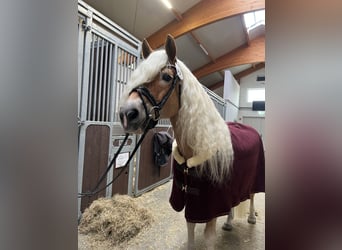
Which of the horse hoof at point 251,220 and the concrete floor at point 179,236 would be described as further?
the horse hoof at point 251,220

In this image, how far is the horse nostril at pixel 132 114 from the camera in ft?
1.98

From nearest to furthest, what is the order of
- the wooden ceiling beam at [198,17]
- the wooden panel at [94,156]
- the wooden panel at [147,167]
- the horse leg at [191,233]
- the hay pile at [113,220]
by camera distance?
1. the horse leg at [191,233]
2. the hay pile at [113,220]
3. the wooden panel at [94,156]
4. the wooden ceiling beam at [198,17]
5. the wooden panel at [147,167]

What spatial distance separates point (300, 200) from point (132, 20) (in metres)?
1.62

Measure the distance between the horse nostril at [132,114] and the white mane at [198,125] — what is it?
0.37 feet

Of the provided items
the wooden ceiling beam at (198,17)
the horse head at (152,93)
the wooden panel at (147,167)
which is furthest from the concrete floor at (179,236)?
the wooden ceiling beam at (198,17)

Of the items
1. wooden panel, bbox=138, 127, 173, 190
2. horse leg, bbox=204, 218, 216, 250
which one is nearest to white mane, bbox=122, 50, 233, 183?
horse leg, bbox=204, 218, 216, 250

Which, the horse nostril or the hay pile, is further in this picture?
the hay pile

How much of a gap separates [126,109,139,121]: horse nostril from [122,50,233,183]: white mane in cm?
11

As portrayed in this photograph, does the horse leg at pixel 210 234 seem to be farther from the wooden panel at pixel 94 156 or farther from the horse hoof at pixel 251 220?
the wooden panel at pixel 94 156

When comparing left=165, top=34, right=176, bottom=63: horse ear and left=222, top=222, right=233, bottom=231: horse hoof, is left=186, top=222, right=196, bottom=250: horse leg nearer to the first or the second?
left=222, top=222, right=233, bottom=231: horse hoof

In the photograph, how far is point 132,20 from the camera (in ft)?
5.02

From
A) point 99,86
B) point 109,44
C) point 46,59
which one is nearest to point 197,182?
point 46,59

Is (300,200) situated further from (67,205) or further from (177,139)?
(177,139)

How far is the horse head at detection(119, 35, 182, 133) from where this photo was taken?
2.00 feet
